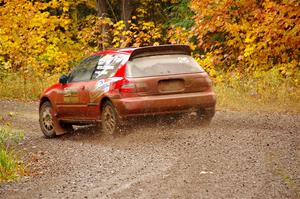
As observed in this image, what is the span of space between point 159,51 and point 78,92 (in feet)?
5.89

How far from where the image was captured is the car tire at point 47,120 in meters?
13.5

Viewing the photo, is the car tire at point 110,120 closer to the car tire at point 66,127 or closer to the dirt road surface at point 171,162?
the dirt road surface at point 171,162

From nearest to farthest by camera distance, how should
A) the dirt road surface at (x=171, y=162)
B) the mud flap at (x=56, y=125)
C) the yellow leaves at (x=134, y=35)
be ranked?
1. the dirt road surface at (x=171, y=162)
2. the mud flap at (x=56, y=125)
3. the yellow leaves at (x=134, y=35)

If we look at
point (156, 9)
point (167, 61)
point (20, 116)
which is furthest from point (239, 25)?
point (156, 9)

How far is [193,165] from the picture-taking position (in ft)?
28.0

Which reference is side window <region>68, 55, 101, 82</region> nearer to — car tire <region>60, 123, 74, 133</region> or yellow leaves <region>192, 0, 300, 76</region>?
car tire <region>60, 123, 74, 133</region>

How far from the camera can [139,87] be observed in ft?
37.3

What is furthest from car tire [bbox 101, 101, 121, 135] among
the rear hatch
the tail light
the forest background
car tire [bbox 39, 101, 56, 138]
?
the forest background

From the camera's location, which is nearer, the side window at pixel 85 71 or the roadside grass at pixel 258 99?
the side window at pixel 85 71

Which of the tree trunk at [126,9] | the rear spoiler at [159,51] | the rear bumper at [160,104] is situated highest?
the rear spoiler at [159,51]

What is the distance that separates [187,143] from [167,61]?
6.52ft

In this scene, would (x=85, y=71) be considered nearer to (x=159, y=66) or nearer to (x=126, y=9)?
(x=159, y=66)

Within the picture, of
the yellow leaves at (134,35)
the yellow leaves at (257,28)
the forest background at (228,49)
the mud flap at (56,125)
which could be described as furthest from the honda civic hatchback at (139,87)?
the yellow leaves at (134,35)

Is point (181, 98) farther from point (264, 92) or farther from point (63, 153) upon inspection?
point (264, 92)
